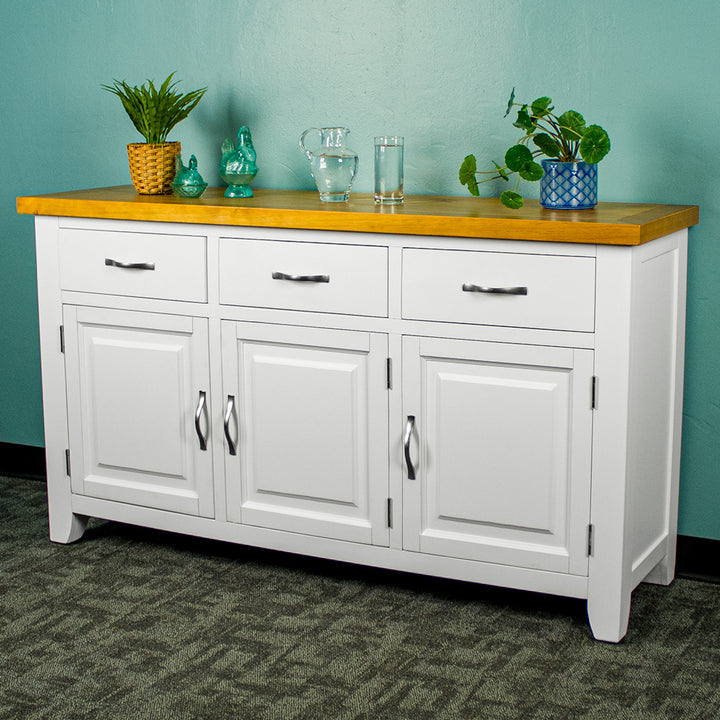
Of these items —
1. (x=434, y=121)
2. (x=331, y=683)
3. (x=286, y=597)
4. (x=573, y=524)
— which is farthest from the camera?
(x=434, y=121)

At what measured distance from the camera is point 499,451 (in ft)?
7.24

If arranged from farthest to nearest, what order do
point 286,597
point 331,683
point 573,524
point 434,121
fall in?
1. point 434,121
2. point 286,597
3. point 573,524
4. point 331,683

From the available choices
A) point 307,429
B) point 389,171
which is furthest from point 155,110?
point 307,429

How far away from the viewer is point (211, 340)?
8.00ft

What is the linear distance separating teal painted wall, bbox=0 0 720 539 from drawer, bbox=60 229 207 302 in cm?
46

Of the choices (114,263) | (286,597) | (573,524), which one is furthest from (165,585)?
(573,524)

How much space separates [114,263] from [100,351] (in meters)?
0.23

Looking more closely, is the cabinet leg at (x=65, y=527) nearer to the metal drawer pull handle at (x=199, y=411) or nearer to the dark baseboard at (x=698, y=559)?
the metal drawer pull handle at (x=199, y=411)

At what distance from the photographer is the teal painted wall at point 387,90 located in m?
2.34

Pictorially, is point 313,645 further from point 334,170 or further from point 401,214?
point 334,170

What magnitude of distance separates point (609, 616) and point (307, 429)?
2.49ft

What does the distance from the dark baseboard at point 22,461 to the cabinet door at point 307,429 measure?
3.33 ft

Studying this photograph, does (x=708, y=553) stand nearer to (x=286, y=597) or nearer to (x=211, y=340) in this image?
(x=286, y=597)

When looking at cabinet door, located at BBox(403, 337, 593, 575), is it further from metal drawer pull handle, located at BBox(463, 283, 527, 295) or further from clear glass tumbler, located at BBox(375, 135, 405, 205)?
clear glass tumbler, located at BBox(375, 135, 405, 205)
